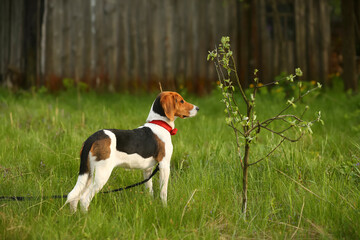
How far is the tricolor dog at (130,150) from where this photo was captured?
3039mm

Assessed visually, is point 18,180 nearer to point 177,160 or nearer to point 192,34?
point 177,160

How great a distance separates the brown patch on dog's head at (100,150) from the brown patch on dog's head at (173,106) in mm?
653

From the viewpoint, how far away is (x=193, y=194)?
338 cm

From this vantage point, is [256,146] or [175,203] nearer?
[175,203]

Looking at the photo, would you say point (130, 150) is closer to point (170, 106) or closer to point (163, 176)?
point (163, 176)

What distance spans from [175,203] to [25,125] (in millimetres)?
3509

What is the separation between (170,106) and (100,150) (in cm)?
76

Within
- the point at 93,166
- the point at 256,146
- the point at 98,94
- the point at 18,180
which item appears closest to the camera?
the point at 93,166

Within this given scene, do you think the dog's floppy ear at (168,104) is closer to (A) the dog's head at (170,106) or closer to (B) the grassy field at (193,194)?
(A) the dog's head at (170,106)

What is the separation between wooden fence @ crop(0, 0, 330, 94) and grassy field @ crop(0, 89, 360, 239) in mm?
4027

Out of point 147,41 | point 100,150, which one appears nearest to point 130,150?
point 100,150

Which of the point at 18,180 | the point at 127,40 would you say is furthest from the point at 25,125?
the point at 127,40

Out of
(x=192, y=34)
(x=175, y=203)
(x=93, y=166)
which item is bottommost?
(x=175, y=203)

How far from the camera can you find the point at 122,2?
32.1ft
